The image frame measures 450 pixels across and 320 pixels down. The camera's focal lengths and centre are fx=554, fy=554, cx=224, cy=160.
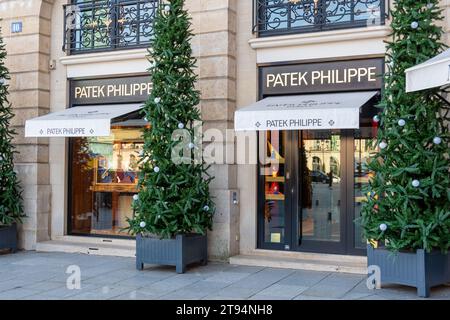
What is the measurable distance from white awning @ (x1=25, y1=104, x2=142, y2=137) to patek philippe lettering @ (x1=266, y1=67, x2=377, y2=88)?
2.59 meters

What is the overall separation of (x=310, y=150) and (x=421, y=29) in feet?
9.74

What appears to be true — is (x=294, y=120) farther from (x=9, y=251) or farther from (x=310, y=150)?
(x=9, y=251)

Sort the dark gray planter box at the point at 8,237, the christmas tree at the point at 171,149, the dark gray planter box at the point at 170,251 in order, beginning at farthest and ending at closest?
the dark gray planter box at the point at 8,237
the christmas tree at the point at 171,149
the dark gray planter box at the point at 170,251

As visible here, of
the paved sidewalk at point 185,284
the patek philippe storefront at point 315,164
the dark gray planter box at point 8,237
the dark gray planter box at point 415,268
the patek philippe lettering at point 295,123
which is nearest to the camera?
the dark gray planter box at point 415,268

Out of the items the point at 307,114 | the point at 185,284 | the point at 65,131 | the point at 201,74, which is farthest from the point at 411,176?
the point at 65,131

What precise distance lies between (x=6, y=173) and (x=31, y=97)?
1718 millimetres

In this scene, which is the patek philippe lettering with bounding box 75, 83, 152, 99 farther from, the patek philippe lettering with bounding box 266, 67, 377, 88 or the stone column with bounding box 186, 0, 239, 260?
the patek philippe lettering with bounding box 266, 67, 377, 88

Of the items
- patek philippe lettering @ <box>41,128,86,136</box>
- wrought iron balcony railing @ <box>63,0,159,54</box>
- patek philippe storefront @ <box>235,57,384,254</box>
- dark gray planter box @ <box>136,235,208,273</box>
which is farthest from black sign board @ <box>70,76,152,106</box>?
dark gray planter box @ <box>136,235,208,273</box>

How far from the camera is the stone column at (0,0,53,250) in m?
11.3

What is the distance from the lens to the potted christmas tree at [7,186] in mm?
10641

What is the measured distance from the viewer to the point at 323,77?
9328 millimetres

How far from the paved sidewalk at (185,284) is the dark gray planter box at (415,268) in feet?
0.57

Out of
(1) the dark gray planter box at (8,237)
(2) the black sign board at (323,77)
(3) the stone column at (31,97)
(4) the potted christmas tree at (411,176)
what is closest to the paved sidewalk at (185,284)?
(4) the potted christmas tree at (411,176)

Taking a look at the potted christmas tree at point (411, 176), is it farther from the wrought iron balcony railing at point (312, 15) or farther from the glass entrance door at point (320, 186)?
the glass entrance door at point (320, 186)
